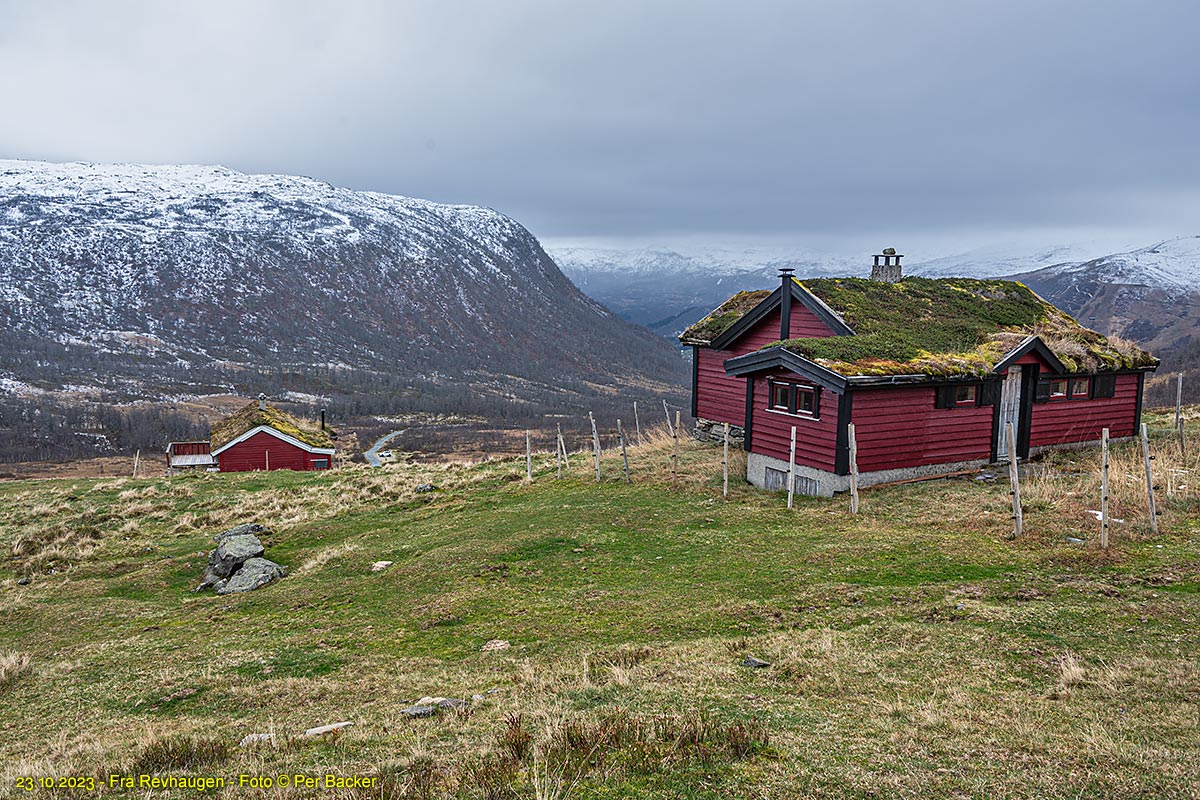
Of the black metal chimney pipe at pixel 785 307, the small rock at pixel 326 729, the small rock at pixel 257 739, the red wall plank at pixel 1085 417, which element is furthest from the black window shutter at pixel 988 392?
the small rock at pixel 257 739

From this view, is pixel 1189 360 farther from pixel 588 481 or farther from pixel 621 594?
pixel 621 594

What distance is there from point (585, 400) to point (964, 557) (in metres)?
168

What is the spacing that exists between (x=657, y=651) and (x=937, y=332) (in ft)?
61.3

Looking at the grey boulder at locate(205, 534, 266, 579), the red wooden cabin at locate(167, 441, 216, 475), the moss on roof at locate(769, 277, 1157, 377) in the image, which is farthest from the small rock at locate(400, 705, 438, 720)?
the red wooden cabin at locate(167, 441, 216, 475)

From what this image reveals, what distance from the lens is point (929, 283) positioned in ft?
97.5

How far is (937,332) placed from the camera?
25297 millimetres

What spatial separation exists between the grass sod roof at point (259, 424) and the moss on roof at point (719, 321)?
29.1 metres

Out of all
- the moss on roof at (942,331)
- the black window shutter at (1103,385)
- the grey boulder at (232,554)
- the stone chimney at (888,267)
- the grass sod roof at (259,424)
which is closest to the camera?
the grey boulder at (232,554)

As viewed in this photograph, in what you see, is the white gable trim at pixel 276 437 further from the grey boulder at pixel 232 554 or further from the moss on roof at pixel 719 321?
the grey boulder at pixel 232 554

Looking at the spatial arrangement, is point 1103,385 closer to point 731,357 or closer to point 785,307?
point 785,307

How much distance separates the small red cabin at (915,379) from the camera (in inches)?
857

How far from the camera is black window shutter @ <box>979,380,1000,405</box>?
2338 cm

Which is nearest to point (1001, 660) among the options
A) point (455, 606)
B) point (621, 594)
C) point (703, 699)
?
point (703, 699)

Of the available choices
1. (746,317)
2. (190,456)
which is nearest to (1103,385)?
(746,317)
